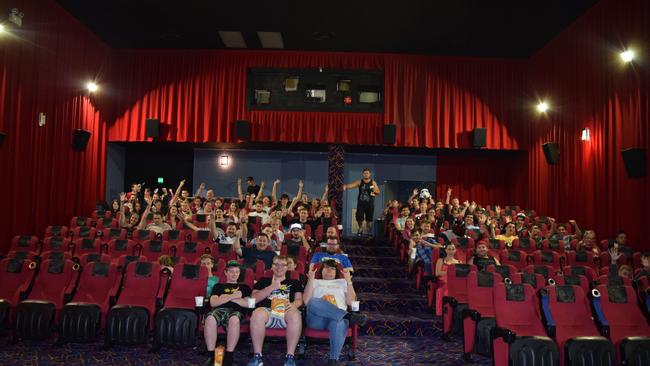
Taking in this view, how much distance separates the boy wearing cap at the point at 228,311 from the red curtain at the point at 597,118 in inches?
262

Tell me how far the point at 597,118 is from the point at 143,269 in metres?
8.65

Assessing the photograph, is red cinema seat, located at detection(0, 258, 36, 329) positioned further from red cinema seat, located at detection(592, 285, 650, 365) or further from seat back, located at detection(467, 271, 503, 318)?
red cinema seat, located at detection(592, 285, 650, 365)

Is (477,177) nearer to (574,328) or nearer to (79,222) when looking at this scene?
(574,328)

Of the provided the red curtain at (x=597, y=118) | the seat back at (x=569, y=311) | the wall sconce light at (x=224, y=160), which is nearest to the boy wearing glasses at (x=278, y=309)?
the seat back at (x=569, y=311)

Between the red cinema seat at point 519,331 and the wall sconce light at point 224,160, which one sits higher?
the wall sconce light at point 224,160

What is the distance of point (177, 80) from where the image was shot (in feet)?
41.4

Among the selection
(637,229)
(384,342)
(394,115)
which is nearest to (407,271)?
(384,342)

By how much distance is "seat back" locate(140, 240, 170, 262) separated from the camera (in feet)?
23.0

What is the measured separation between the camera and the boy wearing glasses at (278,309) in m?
4.63

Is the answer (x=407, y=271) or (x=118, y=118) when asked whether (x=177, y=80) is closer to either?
(x=118, y=118)

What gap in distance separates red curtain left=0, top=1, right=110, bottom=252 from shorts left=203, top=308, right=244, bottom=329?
217 inches

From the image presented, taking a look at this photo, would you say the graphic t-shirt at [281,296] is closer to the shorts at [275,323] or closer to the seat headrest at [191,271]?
the shorts at [275,323]

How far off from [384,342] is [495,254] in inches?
104

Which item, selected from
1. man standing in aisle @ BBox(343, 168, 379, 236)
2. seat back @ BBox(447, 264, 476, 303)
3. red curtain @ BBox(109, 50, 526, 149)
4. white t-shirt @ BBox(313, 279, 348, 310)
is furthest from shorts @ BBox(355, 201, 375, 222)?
white t-shirt @ BBox(313, 279, 348, 310)
